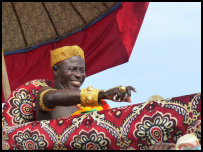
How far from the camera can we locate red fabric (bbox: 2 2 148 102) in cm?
454

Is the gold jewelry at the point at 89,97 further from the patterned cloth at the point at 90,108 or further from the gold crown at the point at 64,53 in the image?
the gold crown at the point at 64,53

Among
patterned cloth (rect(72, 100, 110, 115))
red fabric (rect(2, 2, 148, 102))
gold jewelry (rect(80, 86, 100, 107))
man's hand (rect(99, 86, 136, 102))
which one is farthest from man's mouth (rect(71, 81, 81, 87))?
red fabric (rect(2, 2, 148, 102))

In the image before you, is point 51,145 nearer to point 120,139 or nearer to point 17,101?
point 120,139

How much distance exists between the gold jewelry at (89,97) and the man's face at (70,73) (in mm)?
610

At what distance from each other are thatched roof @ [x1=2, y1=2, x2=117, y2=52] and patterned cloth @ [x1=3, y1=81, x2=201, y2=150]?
2.26m

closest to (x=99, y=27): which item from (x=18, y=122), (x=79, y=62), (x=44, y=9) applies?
(x=44, y=9)

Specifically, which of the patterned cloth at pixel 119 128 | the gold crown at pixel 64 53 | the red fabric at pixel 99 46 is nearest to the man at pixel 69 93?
the gold crown at pixel 64 53

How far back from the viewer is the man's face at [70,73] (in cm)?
284

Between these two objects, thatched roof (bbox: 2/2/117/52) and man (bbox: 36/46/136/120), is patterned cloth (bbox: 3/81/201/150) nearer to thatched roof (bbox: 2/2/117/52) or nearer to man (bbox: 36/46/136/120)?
man (bbox: 36/46/136/120)

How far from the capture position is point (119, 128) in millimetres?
1975

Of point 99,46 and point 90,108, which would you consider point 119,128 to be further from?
point 99,46

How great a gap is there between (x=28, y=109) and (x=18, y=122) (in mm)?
153

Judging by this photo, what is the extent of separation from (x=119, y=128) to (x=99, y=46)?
2983mm

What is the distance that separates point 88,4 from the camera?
4281 mm
